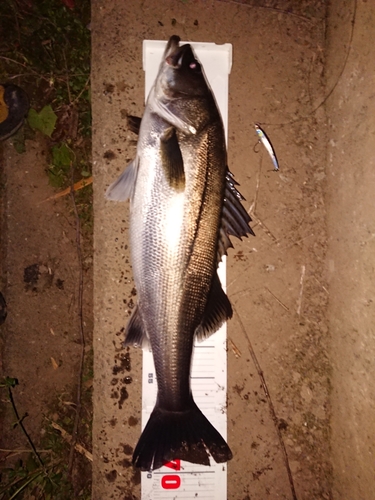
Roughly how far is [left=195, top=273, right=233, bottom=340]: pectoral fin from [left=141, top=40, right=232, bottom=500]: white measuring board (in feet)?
1.12

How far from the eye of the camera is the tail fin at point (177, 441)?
6.55 feet

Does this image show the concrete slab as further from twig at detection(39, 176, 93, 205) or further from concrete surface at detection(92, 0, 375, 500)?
twig at detection(39, 176, 93, 205)

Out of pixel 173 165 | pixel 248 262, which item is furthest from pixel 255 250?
pixel 173 165

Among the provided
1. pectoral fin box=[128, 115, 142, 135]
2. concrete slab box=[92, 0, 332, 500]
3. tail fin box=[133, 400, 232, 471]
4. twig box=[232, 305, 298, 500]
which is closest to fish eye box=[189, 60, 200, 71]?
pectoral fin box=[128, 115, 142, 135]

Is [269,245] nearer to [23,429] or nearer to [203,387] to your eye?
[203,387]

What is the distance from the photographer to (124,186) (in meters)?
2.08

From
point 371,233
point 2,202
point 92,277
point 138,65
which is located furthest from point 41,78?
point 371,233

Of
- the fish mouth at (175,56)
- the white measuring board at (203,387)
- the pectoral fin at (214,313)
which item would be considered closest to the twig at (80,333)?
the white measuring board at (203,387)

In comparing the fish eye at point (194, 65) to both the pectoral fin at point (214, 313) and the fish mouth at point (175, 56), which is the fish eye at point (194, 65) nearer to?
the fish mouth at point (175, 56)

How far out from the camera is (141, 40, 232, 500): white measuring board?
229 centimetres

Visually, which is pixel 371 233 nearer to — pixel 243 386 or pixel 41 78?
pixel 243 386

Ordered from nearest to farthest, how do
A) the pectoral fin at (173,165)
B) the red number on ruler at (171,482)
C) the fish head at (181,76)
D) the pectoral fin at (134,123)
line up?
the pectoral fin at (173,165)
the fish head at (181,76)
the pectoral fin at (134,123)
the red number on ruler at (171,482)

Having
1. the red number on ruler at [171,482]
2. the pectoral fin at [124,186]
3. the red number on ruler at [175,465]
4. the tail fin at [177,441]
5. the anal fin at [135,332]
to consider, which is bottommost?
the red number on ruler at [171,482]

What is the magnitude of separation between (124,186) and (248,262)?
93 centimetres
